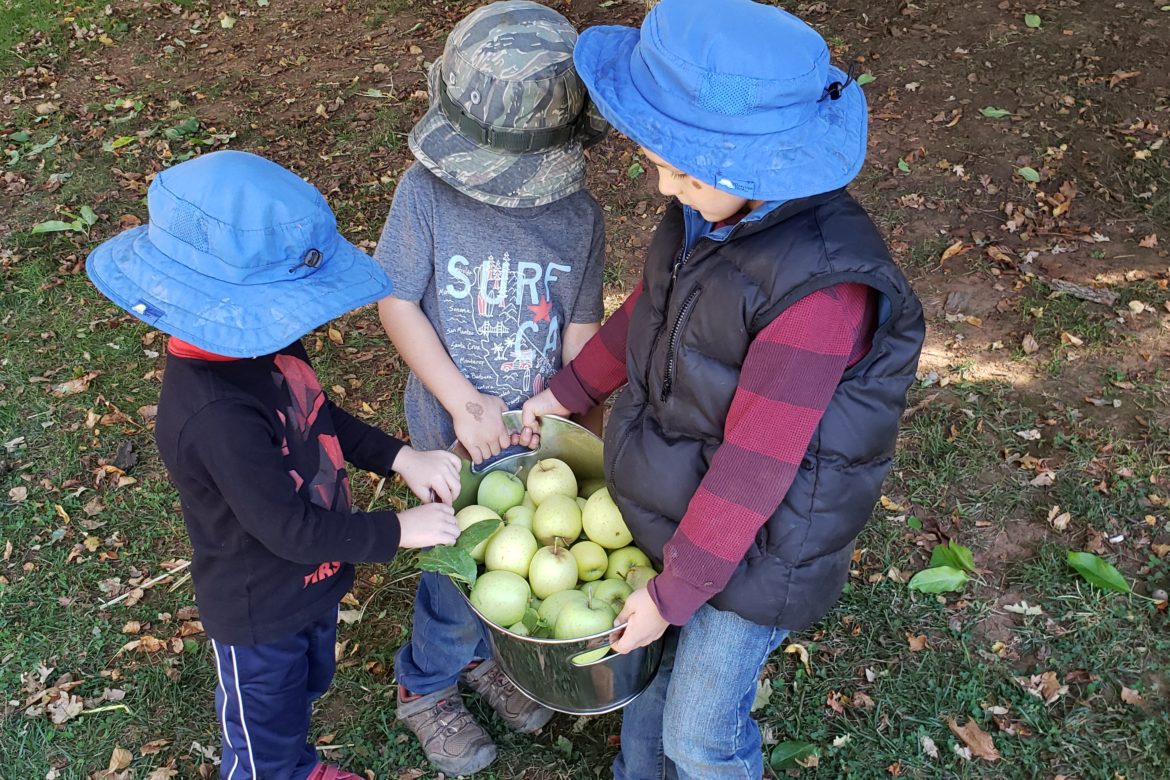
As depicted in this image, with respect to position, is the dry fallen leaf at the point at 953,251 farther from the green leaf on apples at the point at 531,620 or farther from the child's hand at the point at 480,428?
the green leaf on apples at the point at 531,620

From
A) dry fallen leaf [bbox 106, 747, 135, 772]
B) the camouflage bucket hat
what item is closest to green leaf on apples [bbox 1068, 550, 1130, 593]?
the camouflage bucket hat

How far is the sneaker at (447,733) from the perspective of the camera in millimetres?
2734

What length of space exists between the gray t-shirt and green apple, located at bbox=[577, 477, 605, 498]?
299 millimetres

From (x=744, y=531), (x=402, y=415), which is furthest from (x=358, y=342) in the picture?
(x=744, y=531)

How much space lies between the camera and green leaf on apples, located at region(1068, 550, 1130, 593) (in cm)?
314

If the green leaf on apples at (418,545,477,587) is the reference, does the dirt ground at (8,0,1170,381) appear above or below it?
below

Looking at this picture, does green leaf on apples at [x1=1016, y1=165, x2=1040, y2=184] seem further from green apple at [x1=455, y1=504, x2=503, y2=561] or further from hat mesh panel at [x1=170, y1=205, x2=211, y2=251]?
hat mesh panel at [x1=170, y1=205, x2=211, y2=251]

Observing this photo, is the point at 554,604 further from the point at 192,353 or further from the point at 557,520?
the point at 192,353

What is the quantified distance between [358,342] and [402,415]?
2.06 feet

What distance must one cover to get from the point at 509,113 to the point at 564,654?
1.23 metres

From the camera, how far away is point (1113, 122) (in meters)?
5.50

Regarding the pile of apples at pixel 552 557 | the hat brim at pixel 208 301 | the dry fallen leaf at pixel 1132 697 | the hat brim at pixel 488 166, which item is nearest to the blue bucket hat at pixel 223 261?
the hat brim at pixel 208 301

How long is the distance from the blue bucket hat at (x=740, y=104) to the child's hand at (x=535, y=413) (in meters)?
0.90

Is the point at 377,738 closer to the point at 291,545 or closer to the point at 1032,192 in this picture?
the point at 291,545
